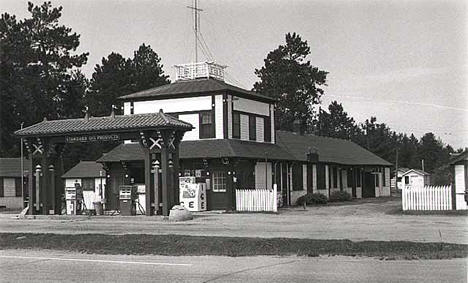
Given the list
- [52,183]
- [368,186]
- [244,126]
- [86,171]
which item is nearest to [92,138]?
[52,183]

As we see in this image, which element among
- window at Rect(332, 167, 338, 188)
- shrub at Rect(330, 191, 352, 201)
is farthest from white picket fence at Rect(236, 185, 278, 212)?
window at Rect(332, 167, 338, 188)

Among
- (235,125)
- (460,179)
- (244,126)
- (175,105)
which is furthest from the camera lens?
(244,126)

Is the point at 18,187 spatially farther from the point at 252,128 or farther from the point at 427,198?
the point at 427,198

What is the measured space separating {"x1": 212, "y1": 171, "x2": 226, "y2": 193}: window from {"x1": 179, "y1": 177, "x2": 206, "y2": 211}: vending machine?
0.92 metres

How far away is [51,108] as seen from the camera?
6938cm

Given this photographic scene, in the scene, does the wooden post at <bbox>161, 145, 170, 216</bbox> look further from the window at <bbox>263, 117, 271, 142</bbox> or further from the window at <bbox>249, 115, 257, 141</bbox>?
the window at <bbox>263, 117, 271, 142</bbox>

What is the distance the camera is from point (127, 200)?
32.8 meters

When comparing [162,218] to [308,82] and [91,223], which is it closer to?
[91,223]

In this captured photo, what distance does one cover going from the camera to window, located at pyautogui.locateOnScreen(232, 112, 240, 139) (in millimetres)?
38375

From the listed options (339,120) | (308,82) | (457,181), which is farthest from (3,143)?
(339,120)

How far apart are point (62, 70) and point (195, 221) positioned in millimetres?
50721

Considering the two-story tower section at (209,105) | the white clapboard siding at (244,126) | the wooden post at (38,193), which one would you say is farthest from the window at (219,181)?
the wooden post at (38,193)

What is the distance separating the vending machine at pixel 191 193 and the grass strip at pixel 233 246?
15.5m

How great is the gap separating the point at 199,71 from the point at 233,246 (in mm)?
25529
